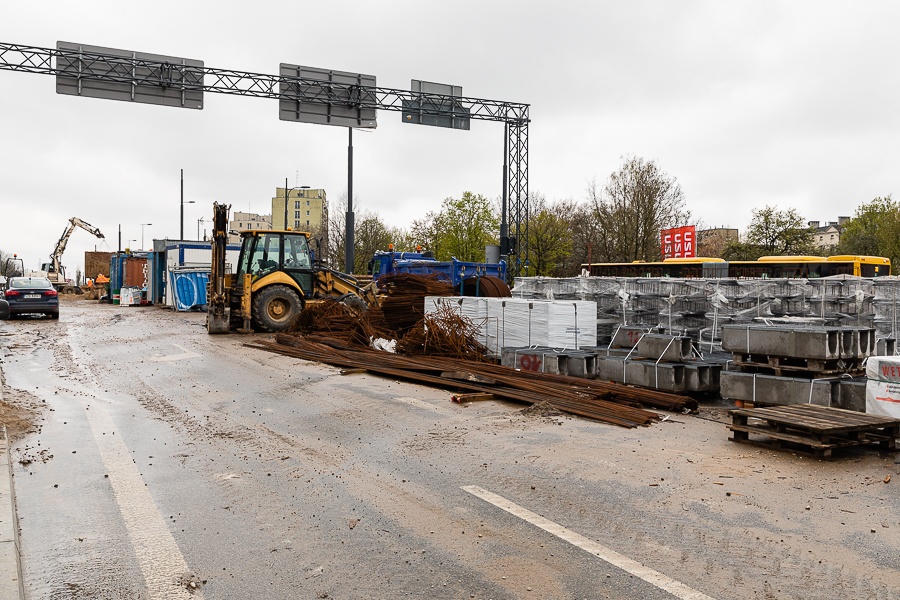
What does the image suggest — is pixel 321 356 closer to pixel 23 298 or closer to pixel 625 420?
pixel 625 420

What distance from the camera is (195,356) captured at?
15.6 meters

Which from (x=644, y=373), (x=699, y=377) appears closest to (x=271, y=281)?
(x=644, y=373)

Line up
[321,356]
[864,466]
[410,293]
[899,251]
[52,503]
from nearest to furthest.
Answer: [52,503]
[864,466]
[321,356]
[410,293]
[899,251]

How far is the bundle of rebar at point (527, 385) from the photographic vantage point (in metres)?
9.71

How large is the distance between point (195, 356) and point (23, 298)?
49.9 feet

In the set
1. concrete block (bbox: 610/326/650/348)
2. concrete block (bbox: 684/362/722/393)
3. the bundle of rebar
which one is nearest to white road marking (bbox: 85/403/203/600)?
the bundle of rebar

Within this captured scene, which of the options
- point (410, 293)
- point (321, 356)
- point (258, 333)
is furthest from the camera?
point (258, 333)

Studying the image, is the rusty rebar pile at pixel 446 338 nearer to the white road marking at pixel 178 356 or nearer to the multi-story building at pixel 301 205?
the white road marking at pixel 178 356

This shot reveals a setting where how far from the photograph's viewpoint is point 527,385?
11.2 m

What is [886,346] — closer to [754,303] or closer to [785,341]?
[754,303]

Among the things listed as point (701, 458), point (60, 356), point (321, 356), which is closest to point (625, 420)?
point (701, 458)

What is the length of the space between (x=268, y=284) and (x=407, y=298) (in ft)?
17.1

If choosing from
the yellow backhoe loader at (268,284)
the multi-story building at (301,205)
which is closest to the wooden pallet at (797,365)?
the yellow backhoe loader at (268,284)

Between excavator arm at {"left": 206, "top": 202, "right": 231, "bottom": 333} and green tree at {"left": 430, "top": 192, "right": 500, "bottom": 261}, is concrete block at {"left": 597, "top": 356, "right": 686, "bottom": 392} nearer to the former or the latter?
excavator arm at {"left": 206, "top": 202, "right": 231, "bottom": 333}
